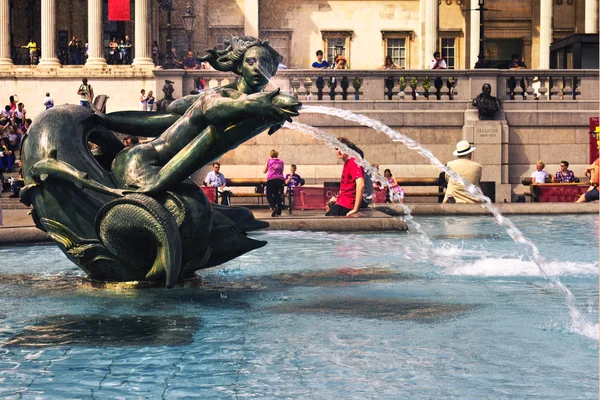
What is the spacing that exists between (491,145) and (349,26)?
3377 cm

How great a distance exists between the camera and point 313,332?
8844mm

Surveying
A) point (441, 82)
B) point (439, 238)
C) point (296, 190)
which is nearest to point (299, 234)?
point (439, 238)

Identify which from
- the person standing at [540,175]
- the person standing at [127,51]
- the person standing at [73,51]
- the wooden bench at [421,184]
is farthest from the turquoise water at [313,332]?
the person standing at [127,51]

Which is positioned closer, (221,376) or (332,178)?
(221,376)

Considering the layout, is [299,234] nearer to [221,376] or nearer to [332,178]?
[221,376]

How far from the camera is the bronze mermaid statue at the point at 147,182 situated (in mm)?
10281

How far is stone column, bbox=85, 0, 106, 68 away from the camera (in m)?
56.8

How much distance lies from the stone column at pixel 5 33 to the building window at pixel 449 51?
75.8 feet

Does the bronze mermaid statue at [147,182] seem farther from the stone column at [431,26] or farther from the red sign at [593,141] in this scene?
the stone column at [431,26]

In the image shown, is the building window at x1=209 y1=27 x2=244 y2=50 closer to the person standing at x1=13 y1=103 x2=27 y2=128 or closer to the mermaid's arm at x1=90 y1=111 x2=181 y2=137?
the person standing at x1=13 y1=103 x2=27 y2=128

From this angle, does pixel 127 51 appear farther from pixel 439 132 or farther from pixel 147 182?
pixel 147 182

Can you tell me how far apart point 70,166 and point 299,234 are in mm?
6264

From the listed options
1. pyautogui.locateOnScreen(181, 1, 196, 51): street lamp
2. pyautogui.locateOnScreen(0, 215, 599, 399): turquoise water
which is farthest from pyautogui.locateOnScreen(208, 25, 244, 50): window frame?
pyautogui.locateOnScreen(0, 215, 599, 399): turquoise water

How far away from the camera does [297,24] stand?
64.4 meters
